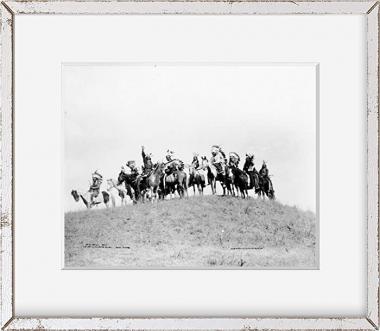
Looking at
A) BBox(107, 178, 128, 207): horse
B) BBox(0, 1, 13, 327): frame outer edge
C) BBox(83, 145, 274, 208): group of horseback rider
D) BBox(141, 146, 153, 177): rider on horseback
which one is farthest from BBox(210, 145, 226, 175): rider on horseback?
BBox(0, 1, 13, 327): frame outer edge

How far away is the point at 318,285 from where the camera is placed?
219 cm

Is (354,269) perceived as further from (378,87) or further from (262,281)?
(378,87)

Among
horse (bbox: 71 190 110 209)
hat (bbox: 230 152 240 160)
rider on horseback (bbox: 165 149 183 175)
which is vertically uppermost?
hat (bbox: 230 152 240 160)

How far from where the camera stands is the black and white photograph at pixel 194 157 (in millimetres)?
2201

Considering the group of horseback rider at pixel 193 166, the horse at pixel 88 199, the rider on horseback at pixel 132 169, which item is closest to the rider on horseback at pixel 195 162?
the group of horseback rider at pixel 193 166

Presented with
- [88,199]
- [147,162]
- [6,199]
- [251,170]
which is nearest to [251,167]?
[251,170]

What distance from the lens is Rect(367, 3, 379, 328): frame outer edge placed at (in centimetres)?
219

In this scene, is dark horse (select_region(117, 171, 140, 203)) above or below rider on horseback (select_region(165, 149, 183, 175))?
below

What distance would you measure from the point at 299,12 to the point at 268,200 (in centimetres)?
73

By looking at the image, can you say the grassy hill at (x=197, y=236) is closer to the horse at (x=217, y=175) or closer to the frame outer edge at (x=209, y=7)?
the horse at (x=217, y=175)

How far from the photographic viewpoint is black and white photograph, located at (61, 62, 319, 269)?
7.22 ft

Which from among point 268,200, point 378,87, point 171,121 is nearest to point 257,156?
point 268,200

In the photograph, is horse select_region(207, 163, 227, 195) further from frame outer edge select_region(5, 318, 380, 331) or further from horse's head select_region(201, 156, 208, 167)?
frame outer edge select_region(5, 318, 380, 331)

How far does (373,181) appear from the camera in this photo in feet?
7.18
